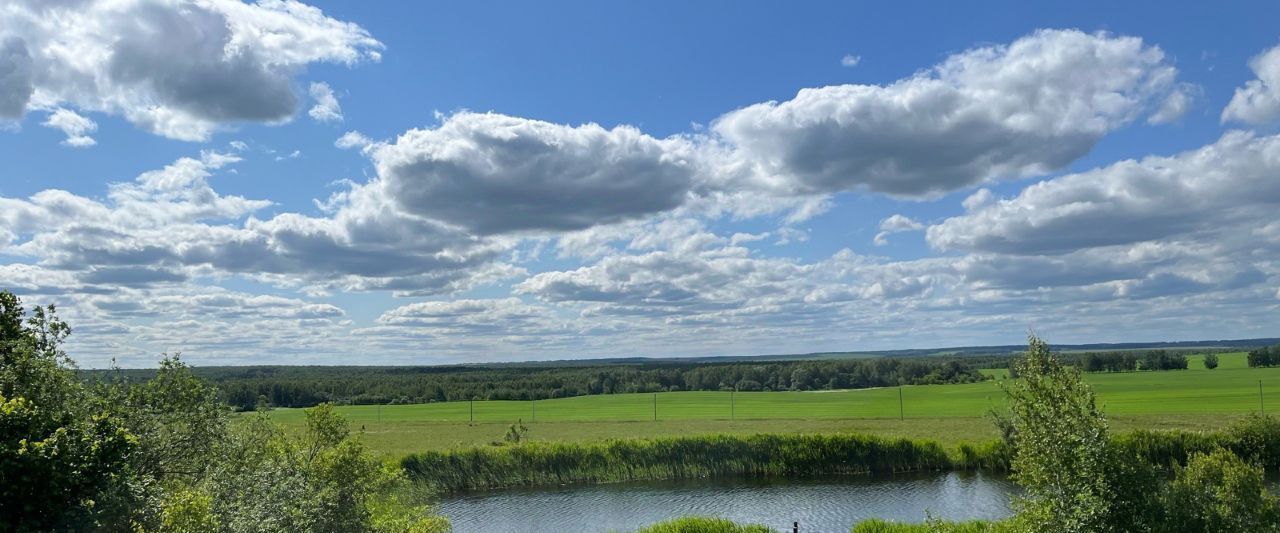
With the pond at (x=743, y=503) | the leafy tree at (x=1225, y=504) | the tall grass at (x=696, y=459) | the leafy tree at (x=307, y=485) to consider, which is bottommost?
the pond at (x=743, y=503)

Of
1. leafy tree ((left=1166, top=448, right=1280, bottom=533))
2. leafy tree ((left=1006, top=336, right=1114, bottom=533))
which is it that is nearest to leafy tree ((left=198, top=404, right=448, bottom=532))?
leafy tree ((left=1006, top=336, right=1114, bottom=533))

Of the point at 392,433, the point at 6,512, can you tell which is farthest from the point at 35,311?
the point at 392,433

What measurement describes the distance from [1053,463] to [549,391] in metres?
123

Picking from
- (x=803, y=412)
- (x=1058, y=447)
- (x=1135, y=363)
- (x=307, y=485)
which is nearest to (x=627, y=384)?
(x=803, y=412)

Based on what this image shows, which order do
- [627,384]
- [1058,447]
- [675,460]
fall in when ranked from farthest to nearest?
1. [627,384]
2. [675,460]
3. [1058,447]

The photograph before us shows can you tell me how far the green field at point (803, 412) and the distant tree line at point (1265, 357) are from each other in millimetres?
20066

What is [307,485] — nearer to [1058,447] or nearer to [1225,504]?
[1058,447]

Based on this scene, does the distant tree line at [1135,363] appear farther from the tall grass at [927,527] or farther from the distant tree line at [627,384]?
the tall grass at [927,527]

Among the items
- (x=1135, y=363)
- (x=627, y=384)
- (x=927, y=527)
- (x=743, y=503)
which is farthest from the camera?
(x=1135, y=363)

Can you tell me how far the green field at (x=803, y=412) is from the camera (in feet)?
204

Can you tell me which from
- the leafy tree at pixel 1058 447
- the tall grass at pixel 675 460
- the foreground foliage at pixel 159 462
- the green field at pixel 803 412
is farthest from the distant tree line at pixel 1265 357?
the foreground foliage at pixel 159 462

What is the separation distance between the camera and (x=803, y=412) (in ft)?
287

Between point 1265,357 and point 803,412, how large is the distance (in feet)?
348

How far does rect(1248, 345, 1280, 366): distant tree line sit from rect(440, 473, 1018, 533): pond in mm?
124819
